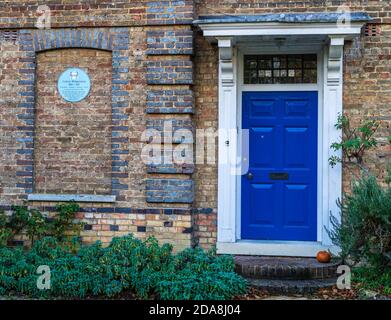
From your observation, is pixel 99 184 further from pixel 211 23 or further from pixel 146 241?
pixel 211 23

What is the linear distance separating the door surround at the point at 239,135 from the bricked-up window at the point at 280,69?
0.33ft

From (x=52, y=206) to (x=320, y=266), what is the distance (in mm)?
4055

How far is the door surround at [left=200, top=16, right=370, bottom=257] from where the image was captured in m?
8.31

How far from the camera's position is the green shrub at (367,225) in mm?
7082

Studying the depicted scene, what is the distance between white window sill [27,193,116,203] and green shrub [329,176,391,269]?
3374mm

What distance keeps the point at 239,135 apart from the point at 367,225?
7.95ft

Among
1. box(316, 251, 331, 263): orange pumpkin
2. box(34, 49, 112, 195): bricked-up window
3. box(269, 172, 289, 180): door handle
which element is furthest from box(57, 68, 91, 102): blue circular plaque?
box(316, 251, 331, 263): orange pumpkin

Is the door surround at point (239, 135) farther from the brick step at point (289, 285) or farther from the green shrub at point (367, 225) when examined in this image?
the brick step at point (289, 285)

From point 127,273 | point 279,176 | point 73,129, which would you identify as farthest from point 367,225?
point 73,129

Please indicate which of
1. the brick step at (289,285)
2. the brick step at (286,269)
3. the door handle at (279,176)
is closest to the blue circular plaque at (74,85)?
the door handle at (279,176)

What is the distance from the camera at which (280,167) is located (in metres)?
8.67

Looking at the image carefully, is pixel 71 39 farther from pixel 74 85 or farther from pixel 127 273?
pixel 127 273

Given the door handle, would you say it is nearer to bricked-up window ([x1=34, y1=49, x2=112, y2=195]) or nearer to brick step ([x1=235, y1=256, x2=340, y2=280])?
brick step ([x1=235, y1=256, x2=340, y2=280])

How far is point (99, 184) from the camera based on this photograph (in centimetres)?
872
